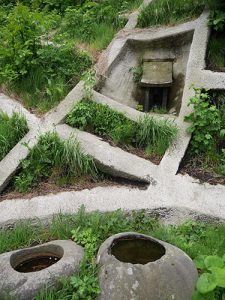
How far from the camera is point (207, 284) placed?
290 centimetres

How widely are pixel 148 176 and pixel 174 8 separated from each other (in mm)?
4085

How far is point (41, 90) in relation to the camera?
250 inches

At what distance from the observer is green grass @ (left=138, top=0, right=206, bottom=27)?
7.47 metres

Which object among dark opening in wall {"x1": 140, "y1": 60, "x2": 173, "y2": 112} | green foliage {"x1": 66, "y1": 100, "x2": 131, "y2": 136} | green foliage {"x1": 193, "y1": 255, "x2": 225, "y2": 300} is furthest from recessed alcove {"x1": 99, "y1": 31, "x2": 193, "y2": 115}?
green foliage {"x1": 193, "y1": 255, "x2": 225, "y2": 300}

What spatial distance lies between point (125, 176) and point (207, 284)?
2.38 m

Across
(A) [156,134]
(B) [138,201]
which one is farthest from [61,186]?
(A) [156,134]

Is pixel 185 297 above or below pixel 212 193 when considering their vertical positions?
above

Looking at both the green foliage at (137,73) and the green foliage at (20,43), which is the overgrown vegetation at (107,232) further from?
the green foliage at (137,73)

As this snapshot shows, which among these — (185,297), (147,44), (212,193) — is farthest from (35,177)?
(147,44)

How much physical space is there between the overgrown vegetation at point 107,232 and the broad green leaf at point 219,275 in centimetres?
97

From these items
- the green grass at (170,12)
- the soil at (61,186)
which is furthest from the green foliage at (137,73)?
the soil at (61,186)

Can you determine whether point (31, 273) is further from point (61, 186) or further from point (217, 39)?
point (217, 39)

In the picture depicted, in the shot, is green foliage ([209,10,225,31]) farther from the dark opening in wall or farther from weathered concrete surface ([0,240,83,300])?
weathered concrete surface ([0,240,83,300])

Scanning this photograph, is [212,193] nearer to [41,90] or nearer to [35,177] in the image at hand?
[35,177]
